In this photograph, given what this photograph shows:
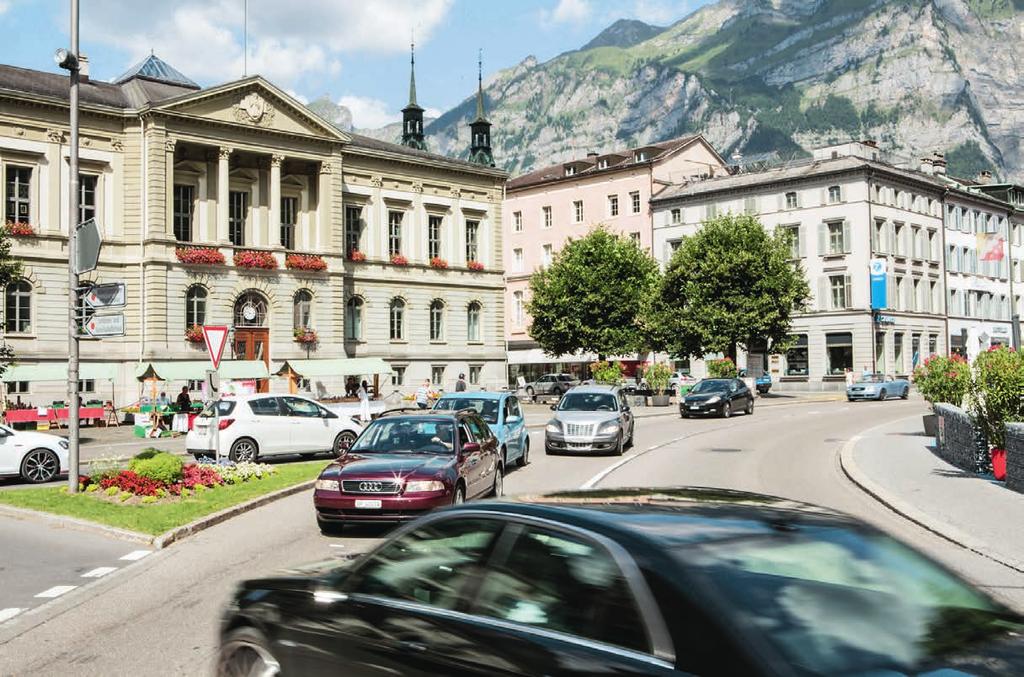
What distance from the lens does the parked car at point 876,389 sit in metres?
53.9

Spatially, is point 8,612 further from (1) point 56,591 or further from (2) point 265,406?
(2) point 265,406

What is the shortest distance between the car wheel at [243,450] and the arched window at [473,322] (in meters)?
39.5

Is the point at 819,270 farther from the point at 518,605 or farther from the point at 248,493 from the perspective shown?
the point at 518,605

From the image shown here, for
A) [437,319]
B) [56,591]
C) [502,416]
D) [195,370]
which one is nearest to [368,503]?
[56,591]

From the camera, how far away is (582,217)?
82375 millimetres

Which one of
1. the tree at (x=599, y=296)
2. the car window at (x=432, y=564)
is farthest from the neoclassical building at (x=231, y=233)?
the car window at (x=432, y=564)

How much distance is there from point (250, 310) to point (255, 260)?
2621mm

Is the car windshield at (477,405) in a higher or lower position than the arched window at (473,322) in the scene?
lower

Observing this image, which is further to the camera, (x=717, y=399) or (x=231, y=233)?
(x=231, y=233)

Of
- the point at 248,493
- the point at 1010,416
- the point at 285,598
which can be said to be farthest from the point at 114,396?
the point at 285,598

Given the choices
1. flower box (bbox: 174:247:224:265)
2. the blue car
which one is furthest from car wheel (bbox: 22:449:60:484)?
flower box (bbox: 174:247:224:265)

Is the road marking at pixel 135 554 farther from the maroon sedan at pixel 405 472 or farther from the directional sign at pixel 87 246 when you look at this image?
the directional sign at pixel 87 246

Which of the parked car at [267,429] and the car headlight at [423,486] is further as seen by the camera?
the parked car at [267,429]

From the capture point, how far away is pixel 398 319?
2303 inches
